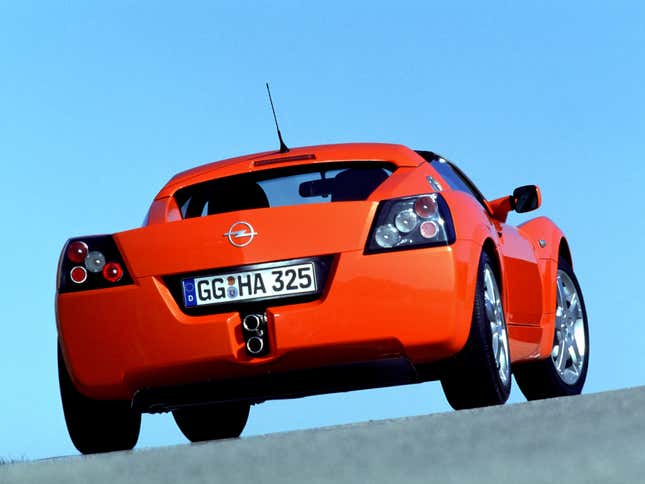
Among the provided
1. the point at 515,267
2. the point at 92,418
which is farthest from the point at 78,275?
the point at 515,267

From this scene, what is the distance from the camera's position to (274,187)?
22.5 ft

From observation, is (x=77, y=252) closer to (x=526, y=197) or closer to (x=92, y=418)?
(x=92, y=418)

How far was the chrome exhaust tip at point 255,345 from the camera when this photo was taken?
5.69 meters

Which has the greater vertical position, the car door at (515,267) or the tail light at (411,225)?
the tail light at (411,225)

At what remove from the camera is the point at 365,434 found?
3.25m

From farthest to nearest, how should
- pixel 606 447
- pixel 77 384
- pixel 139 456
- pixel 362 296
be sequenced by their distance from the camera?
pixel 77 384 → pixel 362 296 → pixel 139 456 → pixel 606 447

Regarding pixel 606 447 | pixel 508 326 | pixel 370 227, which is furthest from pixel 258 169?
pixel 606 447

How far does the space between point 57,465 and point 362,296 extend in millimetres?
2268

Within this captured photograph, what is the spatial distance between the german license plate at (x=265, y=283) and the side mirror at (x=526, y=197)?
2.77 metres

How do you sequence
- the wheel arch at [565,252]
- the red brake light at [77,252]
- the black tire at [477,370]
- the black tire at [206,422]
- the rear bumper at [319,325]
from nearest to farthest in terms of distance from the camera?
the rear bumper at [319,325] → the black tire at [477,370] → the red brake light at [77,252] → the wheel arch at [565,252] → the black tire at [206,422]

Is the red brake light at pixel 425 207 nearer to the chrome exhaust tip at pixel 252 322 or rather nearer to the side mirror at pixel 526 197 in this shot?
the chrome exhaust tip at pixel 252 322

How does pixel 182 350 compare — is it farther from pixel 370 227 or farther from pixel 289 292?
pixel 370 227

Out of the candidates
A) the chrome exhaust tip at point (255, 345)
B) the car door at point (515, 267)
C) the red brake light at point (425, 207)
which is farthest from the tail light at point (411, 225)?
the car door at point (515, 267)

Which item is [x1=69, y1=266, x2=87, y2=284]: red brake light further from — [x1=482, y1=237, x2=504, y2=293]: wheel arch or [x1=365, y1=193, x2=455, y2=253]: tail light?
[x1=482, y1=237, x2=504, y2=293]: wheel arch
